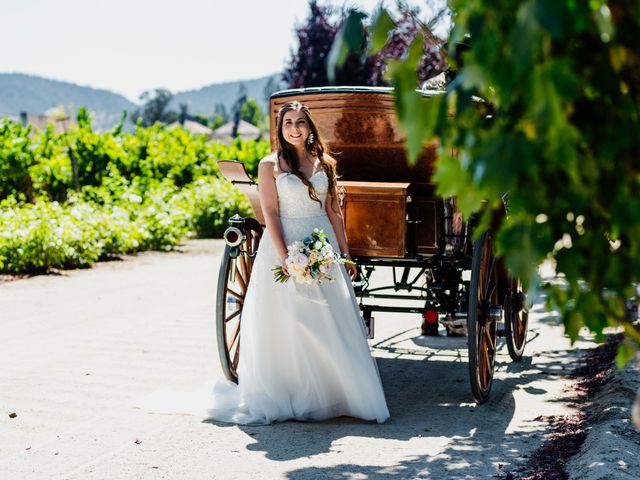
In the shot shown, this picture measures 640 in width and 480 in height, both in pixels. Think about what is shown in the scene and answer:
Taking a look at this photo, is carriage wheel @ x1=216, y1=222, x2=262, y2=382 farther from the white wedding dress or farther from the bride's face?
the bride's face

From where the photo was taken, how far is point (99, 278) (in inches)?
511

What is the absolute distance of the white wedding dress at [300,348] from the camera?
5961 millimetres

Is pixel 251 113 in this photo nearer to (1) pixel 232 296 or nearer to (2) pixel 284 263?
(1) pixel 232 296

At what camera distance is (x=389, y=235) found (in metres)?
6.46

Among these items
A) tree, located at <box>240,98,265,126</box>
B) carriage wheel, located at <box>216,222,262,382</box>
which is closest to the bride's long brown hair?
carriage wheel, located at <box>216,222,262,382</box>

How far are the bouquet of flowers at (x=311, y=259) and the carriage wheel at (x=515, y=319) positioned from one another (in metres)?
1.68

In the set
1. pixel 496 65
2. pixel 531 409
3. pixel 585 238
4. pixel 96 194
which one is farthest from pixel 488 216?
pixel 96 194

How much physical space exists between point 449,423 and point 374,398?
498 mm

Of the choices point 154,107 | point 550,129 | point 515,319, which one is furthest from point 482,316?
point 154,107

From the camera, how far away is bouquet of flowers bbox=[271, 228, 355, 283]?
588 centimetres

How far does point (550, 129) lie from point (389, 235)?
15.7ft

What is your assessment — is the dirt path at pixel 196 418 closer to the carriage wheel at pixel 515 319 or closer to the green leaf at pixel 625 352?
the carriage wheel at pixel 515 319

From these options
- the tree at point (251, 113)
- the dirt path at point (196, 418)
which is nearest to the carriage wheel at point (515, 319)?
the dirt path at point (196, 418)

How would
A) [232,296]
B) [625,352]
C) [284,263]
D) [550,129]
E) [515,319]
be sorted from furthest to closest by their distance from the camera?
[515,319], [232,296], [284,263], [625,352], [550,129]
